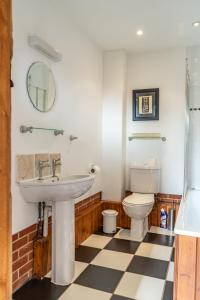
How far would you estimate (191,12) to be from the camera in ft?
8.13

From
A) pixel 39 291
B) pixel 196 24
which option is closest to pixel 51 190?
pixel 39 291

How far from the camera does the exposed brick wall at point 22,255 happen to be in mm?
1930

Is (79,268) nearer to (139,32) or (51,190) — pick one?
(51,190)

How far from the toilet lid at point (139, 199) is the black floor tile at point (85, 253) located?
0.65m

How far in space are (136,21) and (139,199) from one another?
197 cm

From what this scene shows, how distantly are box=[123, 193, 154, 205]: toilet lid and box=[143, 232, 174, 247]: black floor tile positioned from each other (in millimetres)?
442

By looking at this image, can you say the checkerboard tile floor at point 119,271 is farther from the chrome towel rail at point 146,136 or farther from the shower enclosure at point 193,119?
the chrome towel rail at point 146,136

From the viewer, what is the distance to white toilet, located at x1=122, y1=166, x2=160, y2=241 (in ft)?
9.68

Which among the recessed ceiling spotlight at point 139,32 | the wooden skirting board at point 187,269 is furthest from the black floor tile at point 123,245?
the recessed ceiling spotlight at point 139,32

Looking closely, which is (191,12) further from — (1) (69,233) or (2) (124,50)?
A: (1) (69,233)

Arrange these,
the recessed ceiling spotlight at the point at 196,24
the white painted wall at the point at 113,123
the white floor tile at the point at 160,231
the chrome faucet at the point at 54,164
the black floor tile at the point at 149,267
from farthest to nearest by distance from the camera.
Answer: the white painted wall at the point at 113,123 → the white floor tile at the point at 160,231 → the recessed ceiling spotlight at the point at 196,24 → the chrome faucet at the point at 54,164 → the black floor tile at the point at 149,267

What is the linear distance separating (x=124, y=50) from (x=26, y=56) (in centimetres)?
180

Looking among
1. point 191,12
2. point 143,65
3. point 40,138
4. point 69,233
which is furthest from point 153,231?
point 191,12

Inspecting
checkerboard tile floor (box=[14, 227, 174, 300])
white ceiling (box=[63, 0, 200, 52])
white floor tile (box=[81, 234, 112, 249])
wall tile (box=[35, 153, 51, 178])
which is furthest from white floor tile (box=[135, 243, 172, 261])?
white ceiling (box=[63, 0, 200, 52])
